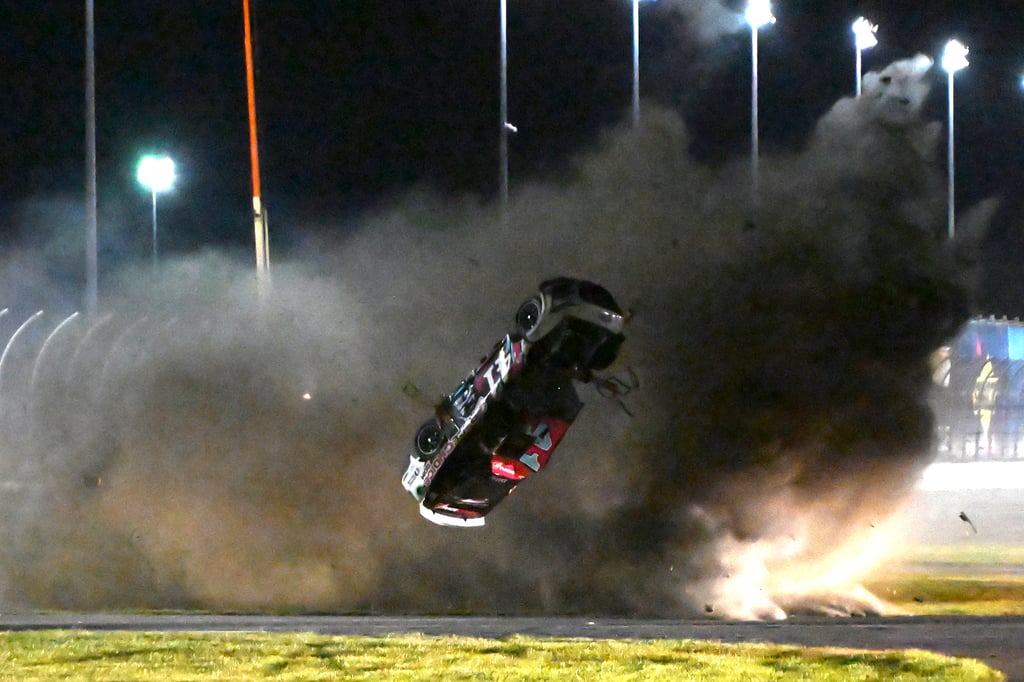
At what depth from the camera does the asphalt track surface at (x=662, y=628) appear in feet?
54.6

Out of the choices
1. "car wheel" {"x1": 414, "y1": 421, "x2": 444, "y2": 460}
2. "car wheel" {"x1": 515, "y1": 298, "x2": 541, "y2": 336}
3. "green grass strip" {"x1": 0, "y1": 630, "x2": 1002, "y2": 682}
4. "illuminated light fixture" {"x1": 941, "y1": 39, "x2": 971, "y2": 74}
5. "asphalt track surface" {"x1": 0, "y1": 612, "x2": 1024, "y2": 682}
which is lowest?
"green grass strip" {"x1": 0, "y1": 630, "x2": 1002, "y2": 682}

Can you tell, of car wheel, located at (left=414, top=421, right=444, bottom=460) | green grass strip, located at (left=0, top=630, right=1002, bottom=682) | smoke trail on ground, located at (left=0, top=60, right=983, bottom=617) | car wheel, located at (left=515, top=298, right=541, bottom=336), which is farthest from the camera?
smoke trail on ground, located at (left=0, top=60, right=983, bottom=617)

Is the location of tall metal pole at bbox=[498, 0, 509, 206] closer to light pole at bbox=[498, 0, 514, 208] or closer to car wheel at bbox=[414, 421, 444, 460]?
light pole at bbox=[498, 0, 514, 208]

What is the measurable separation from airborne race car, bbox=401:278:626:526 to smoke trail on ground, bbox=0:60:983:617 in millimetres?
4563

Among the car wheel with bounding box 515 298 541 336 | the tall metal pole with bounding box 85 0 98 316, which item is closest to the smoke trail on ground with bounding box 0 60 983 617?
the tall metal pole with bounding box 85 0 98 316

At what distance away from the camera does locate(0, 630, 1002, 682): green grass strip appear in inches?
532

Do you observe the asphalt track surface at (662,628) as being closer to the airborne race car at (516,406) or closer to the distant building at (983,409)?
the airborne race car at (516,406)

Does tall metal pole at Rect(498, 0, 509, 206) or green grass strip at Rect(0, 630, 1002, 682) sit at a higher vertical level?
tall metal pole at Rect(498, 0, 509, 206)

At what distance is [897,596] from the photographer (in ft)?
94.1

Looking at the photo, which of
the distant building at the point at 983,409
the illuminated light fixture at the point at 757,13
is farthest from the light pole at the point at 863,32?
the distant building at the point at 983,409

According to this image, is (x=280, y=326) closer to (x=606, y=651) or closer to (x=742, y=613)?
(x=742, y=613)

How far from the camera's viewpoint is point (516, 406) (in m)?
19.6

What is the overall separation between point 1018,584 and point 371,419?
1348 cm

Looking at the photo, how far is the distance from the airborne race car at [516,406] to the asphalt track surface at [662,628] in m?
1.85
